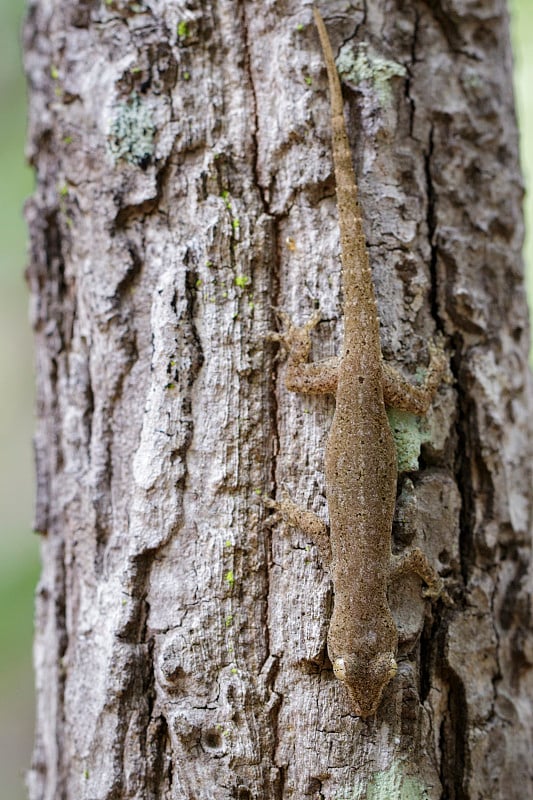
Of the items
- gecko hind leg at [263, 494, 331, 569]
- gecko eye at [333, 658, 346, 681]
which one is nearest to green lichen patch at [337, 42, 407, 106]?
gecko hind leg at [263, 494, 331, 569]

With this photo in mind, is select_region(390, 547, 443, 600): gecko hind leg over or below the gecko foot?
below

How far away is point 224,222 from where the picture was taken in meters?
3.16

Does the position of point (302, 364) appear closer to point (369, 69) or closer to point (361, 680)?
point (361, 680)

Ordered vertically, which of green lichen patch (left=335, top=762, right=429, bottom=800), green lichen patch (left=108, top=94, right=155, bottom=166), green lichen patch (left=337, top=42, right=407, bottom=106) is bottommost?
green lichen patch (left=335, top=762, right=429, bottom=800)

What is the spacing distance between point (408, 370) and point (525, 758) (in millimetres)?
2015

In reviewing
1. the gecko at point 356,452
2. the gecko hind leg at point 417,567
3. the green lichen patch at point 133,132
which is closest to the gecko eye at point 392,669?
the gecko at point 356,452

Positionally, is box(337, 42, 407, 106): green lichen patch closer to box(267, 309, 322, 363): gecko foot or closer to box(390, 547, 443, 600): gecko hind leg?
box(267, 309, 322, 363): gecko foot

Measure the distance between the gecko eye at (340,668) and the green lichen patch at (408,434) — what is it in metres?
0.91

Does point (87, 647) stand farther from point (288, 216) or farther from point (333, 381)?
point (288, 216)

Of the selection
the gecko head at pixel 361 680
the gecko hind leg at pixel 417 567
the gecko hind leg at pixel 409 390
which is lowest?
the gecko head at pixel 361 680

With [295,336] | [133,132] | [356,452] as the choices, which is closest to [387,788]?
[356,452]

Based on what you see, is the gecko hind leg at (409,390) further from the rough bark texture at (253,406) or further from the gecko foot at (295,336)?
the gecko foot at (295,336)

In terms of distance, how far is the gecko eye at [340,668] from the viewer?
275 centimetres

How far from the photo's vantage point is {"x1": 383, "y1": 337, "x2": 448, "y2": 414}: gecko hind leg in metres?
3.13
